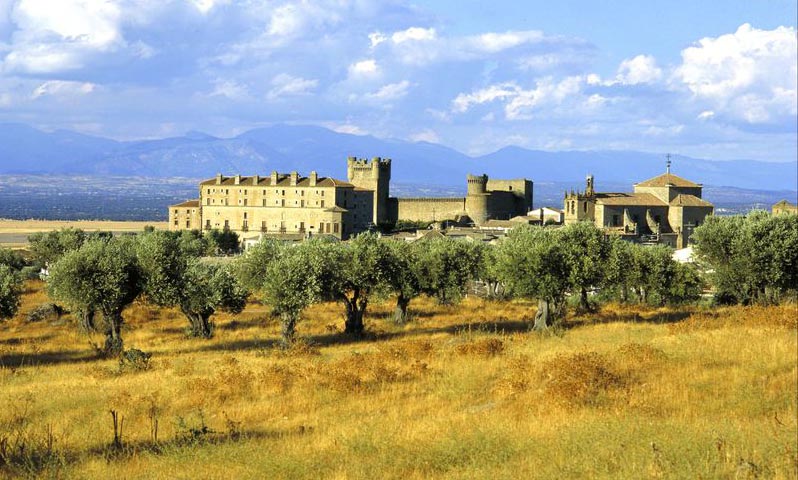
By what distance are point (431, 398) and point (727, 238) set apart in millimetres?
24660

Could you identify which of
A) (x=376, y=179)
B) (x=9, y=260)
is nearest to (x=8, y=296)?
(x=9, y=260)

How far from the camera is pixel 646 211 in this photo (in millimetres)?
100875

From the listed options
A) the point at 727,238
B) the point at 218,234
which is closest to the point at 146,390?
the point at 727,238

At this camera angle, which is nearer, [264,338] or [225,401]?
[225,401]

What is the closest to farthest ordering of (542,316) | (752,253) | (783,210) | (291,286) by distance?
(291,286), (542,316), (752,253), (783,210)

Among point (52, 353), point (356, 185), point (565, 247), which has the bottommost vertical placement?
point (52, 353)

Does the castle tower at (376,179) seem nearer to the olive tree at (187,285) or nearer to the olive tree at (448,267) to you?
the olive tree at (448,267)

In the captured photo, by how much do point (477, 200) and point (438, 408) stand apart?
117 m

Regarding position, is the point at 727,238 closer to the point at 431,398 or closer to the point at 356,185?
the point at 431,398

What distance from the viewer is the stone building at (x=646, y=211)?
9825cm

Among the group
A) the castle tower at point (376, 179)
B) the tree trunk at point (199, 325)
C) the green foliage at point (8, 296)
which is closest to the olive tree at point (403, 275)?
the tree trunk at point (199, 325)

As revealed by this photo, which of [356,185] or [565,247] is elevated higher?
[356,185]

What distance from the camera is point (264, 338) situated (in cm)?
3744

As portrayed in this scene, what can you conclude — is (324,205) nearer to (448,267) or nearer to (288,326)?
(448,267)
